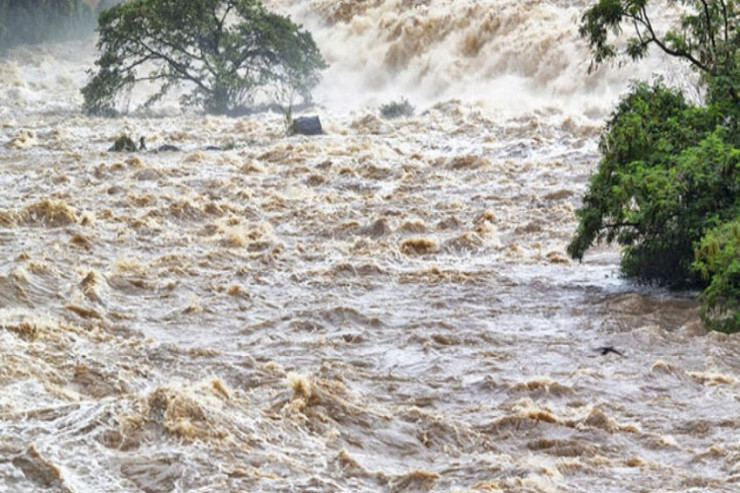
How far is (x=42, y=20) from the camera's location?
48.4 meters

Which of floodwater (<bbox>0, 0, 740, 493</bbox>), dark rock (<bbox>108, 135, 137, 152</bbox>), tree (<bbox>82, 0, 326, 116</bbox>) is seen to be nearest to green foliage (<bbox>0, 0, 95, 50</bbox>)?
tree (<bbox>82, 0, 326, 116</bbox>)

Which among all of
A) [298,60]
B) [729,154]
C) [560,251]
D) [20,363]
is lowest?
[20,363]

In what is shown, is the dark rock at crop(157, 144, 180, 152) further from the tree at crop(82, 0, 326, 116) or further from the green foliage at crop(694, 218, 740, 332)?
the green foliage at crop(694, 218, 740, 332)

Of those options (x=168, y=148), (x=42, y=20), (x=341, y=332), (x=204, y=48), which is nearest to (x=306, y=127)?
(x=168, y=148)

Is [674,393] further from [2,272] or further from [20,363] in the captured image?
[2,272]

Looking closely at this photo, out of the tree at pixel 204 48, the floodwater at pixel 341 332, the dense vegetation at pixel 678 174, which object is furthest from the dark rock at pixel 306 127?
the dense vegetation at pixel 678 174

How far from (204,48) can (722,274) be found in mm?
23972

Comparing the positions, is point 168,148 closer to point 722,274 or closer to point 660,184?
point 660,184

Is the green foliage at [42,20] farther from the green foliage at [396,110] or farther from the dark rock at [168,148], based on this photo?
the dark rock at [168,148]

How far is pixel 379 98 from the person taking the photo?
3378 centimetres

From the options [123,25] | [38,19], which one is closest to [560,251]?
[123,25]

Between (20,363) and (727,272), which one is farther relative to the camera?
(727,272)

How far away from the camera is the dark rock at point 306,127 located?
24547 millimetres

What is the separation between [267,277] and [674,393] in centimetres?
521
